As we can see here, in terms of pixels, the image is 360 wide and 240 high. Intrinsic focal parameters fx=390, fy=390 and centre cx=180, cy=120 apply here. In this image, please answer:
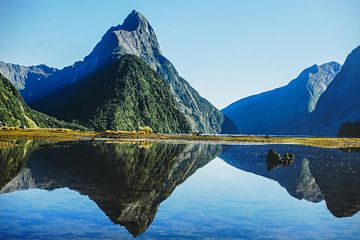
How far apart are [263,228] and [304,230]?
7.74 feet

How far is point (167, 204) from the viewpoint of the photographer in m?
28.4

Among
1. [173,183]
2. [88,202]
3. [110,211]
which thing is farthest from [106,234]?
[173,183]

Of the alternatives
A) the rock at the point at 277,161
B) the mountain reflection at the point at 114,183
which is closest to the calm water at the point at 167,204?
the mountain reflection at the point at 114,183

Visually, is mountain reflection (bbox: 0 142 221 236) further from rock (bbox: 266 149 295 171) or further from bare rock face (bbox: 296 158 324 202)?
rock (bbox: 266 149 295 171)

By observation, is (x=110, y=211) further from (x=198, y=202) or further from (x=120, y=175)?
(x=120, y=175)

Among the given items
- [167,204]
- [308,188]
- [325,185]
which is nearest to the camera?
[167,204]

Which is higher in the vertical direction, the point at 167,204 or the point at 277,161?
the point at 167,204

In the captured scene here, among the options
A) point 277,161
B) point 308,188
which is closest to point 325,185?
point 308,188

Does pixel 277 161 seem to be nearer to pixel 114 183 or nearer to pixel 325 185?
pixel 325 185

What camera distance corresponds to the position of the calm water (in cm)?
2091

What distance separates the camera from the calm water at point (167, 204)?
20906mm

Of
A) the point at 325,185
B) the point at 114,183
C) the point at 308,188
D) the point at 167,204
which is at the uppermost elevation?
the point at 114,183

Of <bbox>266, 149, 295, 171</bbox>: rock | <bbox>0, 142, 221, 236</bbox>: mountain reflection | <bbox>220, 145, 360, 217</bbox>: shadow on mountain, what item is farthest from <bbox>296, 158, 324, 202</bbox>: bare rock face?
<bbox>266, 149, 295, 171</bbox>: rock

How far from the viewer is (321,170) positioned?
185 ft
